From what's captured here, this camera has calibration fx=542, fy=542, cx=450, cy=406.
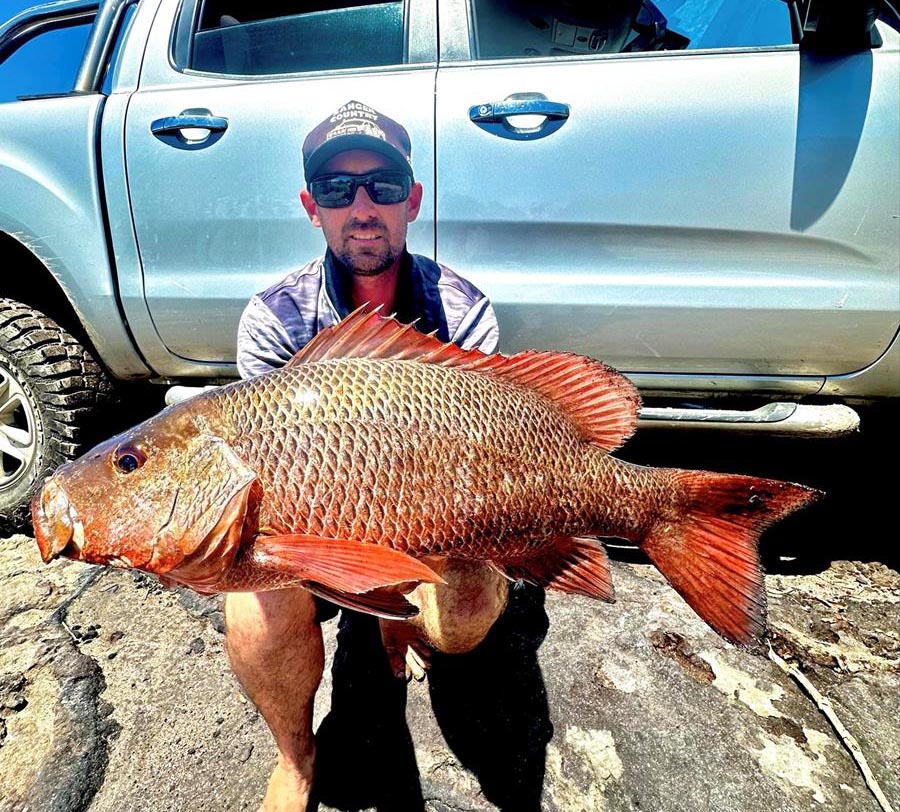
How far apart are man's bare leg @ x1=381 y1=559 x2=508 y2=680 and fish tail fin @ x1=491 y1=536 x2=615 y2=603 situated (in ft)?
1.28

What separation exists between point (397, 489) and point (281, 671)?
799 millimetres

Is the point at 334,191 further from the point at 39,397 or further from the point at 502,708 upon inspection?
the point at 502,708

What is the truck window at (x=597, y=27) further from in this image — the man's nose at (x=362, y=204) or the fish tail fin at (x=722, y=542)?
the fish tail fin at (x=722, y=542)

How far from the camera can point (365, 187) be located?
5.86 ft

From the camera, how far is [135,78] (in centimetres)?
223

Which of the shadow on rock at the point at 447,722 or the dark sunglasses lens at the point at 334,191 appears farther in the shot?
the dark sunglasses lens at the point at 334,191

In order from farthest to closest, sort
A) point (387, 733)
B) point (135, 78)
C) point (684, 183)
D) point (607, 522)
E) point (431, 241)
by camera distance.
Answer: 1. point (135, 78)
2. point (431, 241)
3. point (684, 183)
4. point (387, 733)
5. point (607, 522)

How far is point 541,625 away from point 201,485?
148 centimetres

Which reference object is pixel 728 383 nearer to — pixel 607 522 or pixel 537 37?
pixel 607 522

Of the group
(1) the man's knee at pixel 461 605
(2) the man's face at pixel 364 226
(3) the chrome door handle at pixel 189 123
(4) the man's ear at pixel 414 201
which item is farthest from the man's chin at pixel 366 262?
(1) the man's knee at pixel 461 605

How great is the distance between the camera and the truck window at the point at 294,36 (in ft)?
7.16

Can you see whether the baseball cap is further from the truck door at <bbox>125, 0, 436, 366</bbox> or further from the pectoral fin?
the pectoral fin

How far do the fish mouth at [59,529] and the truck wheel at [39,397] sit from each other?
67.8 inches

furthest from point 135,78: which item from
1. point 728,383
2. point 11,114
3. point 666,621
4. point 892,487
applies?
point 892,487
